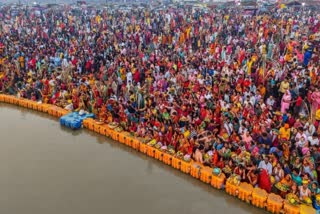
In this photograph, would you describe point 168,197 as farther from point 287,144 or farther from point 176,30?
point 176,30

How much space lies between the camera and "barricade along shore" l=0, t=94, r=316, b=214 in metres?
7.69

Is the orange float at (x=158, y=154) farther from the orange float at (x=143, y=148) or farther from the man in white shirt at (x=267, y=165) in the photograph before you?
the man in white shirt at (x=267, y=165)

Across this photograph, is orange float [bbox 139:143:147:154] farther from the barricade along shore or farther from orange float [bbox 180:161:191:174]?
orange float [bbox 180:161:191:174]

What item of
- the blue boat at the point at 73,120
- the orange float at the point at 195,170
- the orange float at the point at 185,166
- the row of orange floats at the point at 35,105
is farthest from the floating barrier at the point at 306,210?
the row of orange floats at the point at 35,105

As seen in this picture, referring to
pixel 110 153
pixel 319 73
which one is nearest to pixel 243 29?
pixel 319 73

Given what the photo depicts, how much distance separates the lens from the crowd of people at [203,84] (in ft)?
28.7

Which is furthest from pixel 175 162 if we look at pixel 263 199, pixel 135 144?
pixel 263 199

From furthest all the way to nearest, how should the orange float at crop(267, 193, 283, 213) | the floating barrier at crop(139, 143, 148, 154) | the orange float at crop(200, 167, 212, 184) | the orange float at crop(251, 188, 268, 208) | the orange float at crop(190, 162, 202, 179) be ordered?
1. the floating barrier at crop(139, 143, 148, 154)
2. the orange float at crop(190, 162, 202, 179)
3. the orange float at crop(200, 167, 212, 184)
4. the orange float at crop(251, 188, 268, 208)
5. the orange float at crop(267, 193, 283, 213)

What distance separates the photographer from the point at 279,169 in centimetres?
805

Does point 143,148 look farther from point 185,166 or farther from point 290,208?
point 290,208

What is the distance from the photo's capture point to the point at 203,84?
12.1 m

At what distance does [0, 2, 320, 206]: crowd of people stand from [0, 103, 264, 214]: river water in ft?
2.64

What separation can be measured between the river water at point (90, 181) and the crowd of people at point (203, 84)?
2.64ft

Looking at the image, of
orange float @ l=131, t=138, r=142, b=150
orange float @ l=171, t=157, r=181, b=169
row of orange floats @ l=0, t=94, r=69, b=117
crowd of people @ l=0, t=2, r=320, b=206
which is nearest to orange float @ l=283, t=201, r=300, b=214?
Result: crowd of people @ l=0, t=2, r=320, b=206
